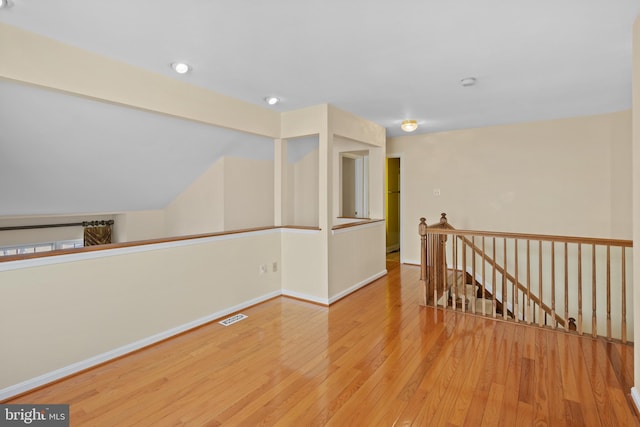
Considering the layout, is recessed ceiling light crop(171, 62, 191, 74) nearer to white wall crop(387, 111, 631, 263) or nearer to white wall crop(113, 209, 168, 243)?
white wall crop(113, 209, 168, 243)

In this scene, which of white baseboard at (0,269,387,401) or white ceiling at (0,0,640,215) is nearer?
white ceiling at (0,0,640,215)

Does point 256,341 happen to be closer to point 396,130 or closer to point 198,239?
point 198,239

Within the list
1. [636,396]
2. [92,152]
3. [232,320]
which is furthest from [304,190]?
[636,396]

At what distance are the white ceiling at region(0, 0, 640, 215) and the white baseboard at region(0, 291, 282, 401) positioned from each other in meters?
1.92

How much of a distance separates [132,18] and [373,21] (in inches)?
58.0

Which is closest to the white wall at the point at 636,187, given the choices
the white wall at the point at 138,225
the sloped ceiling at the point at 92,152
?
the sloped ceiling at the point at 92,152

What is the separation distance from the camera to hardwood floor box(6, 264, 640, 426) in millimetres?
1910

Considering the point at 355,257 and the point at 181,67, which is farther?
the point at 355,257

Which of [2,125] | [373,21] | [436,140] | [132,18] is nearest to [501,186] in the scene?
[436,140]

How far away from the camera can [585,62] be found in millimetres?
2654

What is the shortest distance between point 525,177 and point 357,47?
12.3ft

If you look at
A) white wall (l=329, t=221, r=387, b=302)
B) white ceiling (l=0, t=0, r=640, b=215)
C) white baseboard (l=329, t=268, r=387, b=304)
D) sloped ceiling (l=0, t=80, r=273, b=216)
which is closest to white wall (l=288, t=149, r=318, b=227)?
sloped ceiling (l=0, t=80, r=273, b=216)

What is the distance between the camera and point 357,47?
7.70 ft

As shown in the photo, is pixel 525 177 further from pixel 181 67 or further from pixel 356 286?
pixel 181 67
